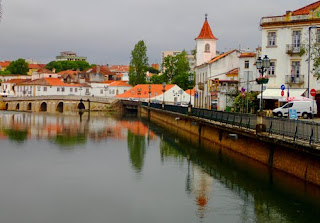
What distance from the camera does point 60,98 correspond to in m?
106

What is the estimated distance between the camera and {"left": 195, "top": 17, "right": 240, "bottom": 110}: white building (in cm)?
5544

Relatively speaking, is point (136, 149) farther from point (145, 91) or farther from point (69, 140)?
point (145, 91)

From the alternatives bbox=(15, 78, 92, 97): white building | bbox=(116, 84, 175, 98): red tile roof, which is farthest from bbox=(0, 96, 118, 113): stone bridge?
bbox=(15, 78, 92, 97): white building

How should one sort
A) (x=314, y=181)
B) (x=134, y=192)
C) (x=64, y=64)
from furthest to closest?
(x=64, y=64) < (x=134, y=192) < (x=314, y=181)

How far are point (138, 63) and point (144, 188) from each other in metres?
90.5

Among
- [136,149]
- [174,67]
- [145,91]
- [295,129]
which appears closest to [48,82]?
[145,91]

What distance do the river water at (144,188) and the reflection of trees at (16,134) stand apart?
588cm

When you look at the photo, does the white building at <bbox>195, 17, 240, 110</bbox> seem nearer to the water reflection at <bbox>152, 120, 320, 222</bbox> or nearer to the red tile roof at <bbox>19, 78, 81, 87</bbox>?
the water reflection at <bbox>152, 120, 320, 222</bbox>

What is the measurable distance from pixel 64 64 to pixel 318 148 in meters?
166

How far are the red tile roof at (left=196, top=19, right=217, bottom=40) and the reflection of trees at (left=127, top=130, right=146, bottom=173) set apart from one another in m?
25.8

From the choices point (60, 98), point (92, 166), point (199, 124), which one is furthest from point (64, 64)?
point (92, 166)

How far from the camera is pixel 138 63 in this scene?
11300 cm

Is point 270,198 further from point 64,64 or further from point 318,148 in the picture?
point 64,64

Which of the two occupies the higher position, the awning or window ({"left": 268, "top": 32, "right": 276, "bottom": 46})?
window ({"left": 268, "top": 32, "right": 276, "bottom": 46})
